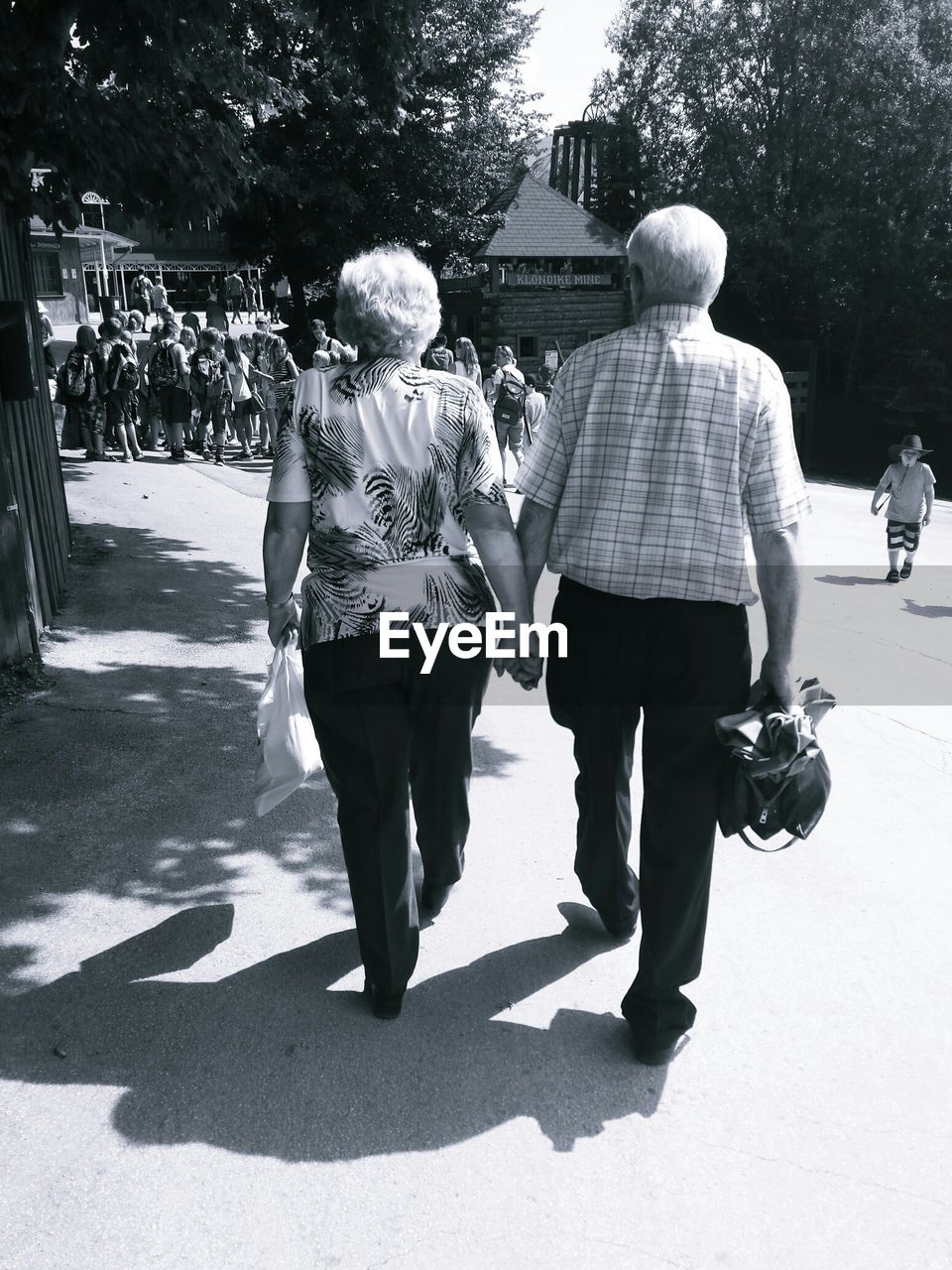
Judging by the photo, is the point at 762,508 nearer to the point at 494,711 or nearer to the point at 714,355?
the point at 714,355

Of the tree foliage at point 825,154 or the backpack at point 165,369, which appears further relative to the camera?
the tree foliage at point 825,154

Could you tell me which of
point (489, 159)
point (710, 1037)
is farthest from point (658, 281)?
point (489, 159)

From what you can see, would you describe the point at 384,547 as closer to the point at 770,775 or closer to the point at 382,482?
the point at 382,482

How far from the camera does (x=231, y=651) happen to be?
6.46m

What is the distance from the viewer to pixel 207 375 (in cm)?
1480

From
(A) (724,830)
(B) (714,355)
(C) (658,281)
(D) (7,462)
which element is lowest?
(A) (724,830)

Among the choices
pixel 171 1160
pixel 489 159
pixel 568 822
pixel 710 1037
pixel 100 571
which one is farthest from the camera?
pixel 489 159

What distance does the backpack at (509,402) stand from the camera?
15.4m

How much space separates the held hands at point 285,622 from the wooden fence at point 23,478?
2.90 meters

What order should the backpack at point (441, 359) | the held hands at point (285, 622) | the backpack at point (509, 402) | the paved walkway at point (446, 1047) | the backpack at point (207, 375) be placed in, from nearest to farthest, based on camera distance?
the paved walkway at point (446, 1047), the held hands at point (285, 622), the backpack at point (207, 375), the backpack at point (509, 402), the backpack at point (441, 359)

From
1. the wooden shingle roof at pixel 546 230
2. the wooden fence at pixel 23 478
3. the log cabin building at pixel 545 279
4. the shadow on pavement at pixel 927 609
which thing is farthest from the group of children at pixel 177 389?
the wooden shingle roof at pixel 546 230

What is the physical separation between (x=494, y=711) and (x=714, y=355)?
11.2 feet

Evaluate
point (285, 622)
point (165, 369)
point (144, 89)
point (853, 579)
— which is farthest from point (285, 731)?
point (165, 369)

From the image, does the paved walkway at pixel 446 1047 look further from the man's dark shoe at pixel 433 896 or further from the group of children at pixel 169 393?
the group of children at pixel 169 393
